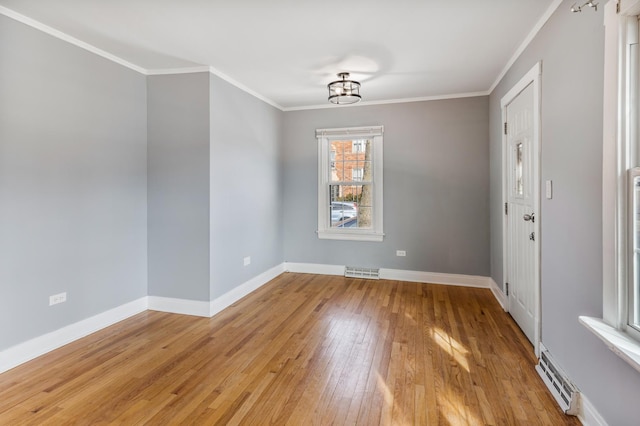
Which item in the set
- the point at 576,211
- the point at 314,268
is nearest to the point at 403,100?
the point at 314,268

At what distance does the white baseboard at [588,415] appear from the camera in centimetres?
170

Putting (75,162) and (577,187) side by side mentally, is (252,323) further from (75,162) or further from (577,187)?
(577,187)

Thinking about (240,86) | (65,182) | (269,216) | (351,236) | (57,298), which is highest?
(240,86)

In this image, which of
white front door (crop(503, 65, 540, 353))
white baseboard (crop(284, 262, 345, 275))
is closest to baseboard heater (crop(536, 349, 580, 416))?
white front door (crop(503, 65, 540, 353))

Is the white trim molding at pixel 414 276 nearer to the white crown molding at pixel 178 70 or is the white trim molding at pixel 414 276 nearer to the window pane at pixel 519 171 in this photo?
the window pane at pixel 519 171

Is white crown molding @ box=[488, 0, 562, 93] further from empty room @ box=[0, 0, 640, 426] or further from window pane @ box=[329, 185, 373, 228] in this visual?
window pane @ box=[329, 185, 373, 228]

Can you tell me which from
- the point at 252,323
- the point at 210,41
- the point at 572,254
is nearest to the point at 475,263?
A: the point at 572,254

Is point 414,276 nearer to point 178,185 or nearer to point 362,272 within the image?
point 362,272

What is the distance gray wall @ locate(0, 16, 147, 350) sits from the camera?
2.45 m

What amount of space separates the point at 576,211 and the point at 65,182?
3747 mm

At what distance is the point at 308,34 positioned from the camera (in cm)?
274

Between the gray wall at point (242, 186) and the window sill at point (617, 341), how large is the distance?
3.13 m

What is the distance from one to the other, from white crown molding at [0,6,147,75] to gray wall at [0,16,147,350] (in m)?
0.04

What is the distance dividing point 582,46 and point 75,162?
3757mm
